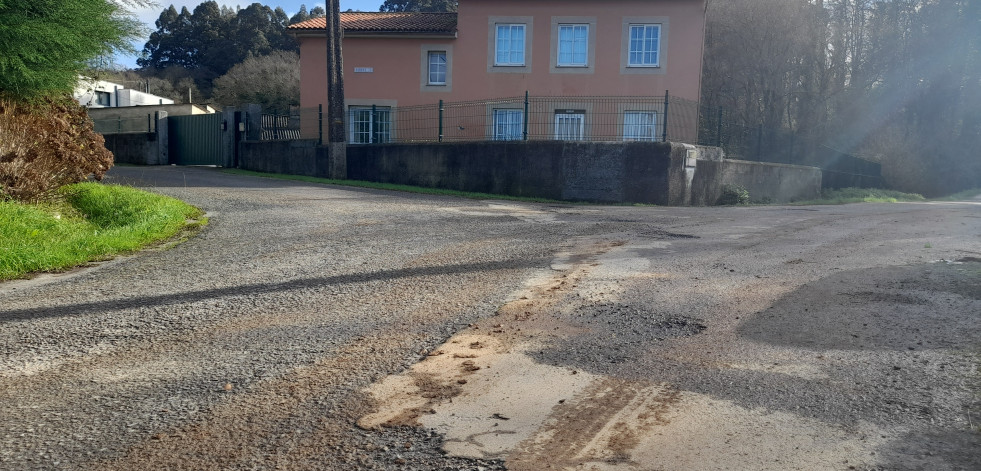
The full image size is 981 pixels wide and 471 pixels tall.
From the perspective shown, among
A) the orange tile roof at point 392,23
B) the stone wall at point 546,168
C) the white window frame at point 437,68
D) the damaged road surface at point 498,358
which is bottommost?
the damaged road surface at point 498,358

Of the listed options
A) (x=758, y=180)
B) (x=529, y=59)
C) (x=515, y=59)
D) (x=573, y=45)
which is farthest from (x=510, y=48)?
(x=758, y=180)

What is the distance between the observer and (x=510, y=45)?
25094 millimetres

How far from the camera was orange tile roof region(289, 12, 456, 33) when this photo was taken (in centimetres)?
2498

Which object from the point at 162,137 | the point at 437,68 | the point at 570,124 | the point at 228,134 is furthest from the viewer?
the point at 162,137

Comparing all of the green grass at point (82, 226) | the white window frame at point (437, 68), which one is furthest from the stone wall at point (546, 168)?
the green grass at point (82, 226)

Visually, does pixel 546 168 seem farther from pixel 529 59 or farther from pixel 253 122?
pixel 253 122

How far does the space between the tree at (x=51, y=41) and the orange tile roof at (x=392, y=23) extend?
1418 centimetres

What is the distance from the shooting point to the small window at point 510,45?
25.0m

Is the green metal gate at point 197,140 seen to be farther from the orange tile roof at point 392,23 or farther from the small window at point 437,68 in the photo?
the small window at point 437,68

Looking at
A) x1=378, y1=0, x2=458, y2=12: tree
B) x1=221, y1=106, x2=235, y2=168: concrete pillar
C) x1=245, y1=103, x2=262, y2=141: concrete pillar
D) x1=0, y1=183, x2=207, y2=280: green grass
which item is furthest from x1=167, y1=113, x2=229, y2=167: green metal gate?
x1=378, y1=0, x2=458, y2=12: tree

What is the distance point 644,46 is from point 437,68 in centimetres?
660

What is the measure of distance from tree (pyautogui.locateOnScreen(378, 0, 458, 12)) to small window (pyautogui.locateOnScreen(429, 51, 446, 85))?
23.3 m

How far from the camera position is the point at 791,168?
23688 mm

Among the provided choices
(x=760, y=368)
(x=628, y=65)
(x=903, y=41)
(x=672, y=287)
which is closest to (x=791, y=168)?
(x=628, y=65)
